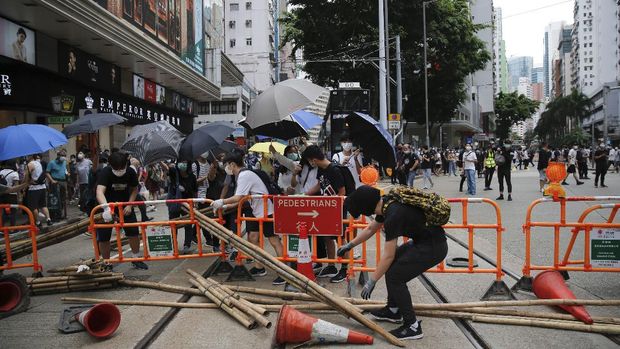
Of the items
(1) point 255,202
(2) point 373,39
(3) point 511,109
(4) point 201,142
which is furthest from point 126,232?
(3) point 511,109

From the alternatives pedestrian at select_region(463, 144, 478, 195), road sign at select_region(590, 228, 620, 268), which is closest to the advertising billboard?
pedestrian at select_region(463, 144, 478, 195)

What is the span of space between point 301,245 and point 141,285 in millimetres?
2120

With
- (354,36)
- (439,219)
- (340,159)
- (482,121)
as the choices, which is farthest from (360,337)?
(482,121)

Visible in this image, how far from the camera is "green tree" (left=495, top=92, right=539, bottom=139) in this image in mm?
81625

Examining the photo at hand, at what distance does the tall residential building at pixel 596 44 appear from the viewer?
11025cm

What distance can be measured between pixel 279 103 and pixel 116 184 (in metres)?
2.55

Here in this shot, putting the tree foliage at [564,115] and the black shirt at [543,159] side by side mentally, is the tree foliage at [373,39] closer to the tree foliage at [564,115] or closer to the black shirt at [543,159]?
the black shirt at [543,159]

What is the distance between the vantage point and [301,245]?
612cm

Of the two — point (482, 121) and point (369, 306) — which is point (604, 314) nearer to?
point (369, 306)

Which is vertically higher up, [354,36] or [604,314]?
[354,36]

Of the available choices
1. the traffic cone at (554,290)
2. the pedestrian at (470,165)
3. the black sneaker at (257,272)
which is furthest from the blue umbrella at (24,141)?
the pedestrian at (470,165)

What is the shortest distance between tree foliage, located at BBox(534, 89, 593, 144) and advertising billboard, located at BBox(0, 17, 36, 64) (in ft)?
284

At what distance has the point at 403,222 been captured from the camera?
455 cm

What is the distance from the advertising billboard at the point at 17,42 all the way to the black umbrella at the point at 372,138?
11120 mm
